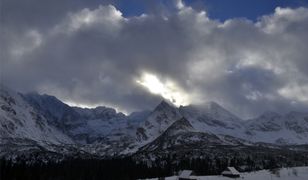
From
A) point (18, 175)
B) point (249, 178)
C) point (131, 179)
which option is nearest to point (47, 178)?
point (131, 179)

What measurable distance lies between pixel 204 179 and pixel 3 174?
51715 mm

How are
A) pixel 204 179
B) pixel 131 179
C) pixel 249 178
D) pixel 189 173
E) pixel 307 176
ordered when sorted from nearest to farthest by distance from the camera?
pixel 307 176 → pixel 249 178 → pixel 204 179 → pixel 189 173 → pixel 131 179

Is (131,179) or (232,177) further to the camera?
(131,179)

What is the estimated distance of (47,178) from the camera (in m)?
197

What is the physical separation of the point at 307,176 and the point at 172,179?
50.0 meters

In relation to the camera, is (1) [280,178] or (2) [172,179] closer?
(1) [280,178]

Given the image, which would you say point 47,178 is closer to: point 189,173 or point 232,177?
point 189,173

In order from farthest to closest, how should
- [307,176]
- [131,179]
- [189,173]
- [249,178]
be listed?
1. [131,179]
2. [189,173]
3. [249,178]
4. [307,176]

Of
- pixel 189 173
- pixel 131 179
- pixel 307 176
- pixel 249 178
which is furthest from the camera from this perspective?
pixel 131 179

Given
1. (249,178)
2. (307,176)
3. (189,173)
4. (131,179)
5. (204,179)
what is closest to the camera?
(307,176)

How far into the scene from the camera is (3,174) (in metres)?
125

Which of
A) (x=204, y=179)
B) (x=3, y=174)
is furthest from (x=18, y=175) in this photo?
(x=204, y=179)

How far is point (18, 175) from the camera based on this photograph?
135625mm

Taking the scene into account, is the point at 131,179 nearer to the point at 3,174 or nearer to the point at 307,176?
the point at 3,174
